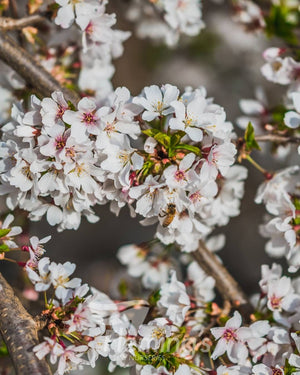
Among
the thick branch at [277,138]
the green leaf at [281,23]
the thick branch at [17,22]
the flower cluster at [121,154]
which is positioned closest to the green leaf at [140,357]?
the flower cluster at [121,154]

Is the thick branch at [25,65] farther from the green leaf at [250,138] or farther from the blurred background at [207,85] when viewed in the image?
the blurred background at [207,85]

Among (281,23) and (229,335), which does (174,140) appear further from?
(281,23)

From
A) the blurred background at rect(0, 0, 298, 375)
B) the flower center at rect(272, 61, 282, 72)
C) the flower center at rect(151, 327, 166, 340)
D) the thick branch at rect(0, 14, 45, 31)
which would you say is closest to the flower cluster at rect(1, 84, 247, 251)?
the flower center at rect(151, 327, 166, 340)

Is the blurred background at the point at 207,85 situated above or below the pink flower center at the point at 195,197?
below

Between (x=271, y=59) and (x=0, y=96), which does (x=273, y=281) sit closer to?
(x=271, y=59)

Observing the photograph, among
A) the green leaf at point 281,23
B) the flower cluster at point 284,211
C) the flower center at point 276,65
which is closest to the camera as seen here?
the flower cluster at point 284,211

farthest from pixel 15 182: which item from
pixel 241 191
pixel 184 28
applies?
pixel 184 28
